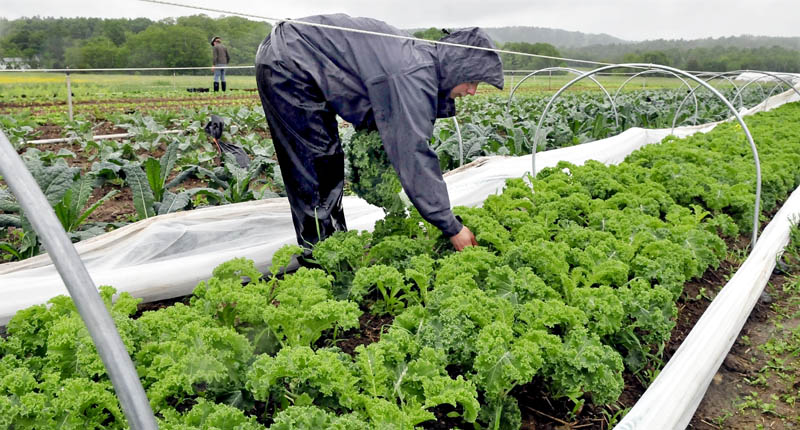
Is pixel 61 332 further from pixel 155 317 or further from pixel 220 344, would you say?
pixel 220 344

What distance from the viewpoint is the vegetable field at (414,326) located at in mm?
2078

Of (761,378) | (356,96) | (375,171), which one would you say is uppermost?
(356,96)

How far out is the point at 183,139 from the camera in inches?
311

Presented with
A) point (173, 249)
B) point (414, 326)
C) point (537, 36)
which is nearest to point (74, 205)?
point (173, 249)

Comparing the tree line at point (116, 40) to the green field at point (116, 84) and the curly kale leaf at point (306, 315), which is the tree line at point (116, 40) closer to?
the green field at point (116, 84)

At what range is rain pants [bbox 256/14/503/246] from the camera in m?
2.97

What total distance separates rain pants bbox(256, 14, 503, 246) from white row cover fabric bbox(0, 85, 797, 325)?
0.58 metres

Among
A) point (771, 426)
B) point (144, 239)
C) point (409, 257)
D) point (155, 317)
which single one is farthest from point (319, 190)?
point (771, 426)

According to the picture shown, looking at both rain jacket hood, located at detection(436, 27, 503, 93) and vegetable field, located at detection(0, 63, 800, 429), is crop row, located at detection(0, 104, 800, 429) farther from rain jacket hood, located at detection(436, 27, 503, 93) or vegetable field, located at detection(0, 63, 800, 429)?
rain jacket hood, located at detection(436, 27, 503, 93)

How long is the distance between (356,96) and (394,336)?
4.88ft

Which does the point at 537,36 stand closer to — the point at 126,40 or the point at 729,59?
the point at 126,40

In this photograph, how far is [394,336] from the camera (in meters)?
2.32

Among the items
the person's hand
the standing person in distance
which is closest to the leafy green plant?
the standing person in distance

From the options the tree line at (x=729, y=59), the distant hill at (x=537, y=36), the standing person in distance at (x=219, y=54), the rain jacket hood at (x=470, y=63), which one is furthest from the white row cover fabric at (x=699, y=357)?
the tree line at (x=729, y=59)
